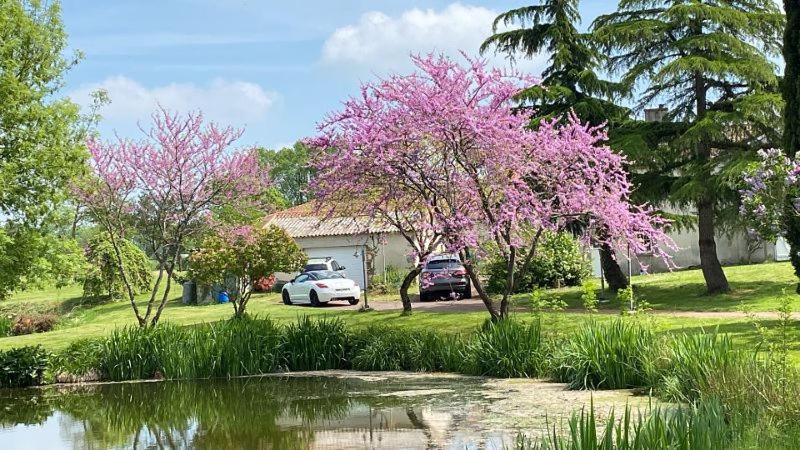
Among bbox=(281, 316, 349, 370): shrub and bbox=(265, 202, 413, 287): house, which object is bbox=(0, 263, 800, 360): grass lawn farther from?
bbox=(265, 202, 413, 287): house

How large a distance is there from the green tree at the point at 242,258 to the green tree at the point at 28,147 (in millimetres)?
6807

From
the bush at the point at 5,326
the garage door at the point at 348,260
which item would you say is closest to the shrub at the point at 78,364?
the bush at the point at 5,326

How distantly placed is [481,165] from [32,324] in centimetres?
2037

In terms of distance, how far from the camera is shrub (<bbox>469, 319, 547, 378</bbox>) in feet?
49.8

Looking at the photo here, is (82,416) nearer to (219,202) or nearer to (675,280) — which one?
(219,202)

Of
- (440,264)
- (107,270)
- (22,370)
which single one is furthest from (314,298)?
A: (22,370)

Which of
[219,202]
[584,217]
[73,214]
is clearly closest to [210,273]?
[219,202]

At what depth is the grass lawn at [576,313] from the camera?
1814cm

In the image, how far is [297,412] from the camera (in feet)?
44.2

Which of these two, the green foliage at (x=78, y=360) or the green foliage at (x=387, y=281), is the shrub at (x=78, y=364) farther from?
the green foliage at (x=387, y=281)

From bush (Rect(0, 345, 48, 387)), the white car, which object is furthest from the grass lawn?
bush (Rect(0, 345, 48, 387))

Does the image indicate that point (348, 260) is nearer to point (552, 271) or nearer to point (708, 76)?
point (552, 271)

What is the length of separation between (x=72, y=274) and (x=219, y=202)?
4379 mm

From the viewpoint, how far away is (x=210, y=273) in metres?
25.3
